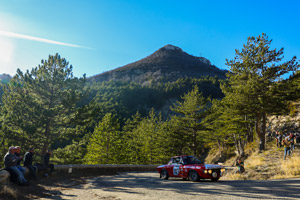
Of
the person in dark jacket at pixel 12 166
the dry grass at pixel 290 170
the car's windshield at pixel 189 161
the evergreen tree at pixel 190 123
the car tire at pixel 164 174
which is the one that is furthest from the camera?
the evergreen tree at pixel 190 123

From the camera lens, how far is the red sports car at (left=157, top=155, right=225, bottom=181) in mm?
11758

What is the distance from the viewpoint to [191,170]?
12.4 meters

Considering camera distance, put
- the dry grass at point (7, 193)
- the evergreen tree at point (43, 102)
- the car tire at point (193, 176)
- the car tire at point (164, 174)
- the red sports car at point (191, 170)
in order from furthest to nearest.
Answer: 1. the evergreen tree at point (43, 102)
2. the car tire at point (164, 174)
3. the car tire at point (193, 176)
4. the red sports car at point (191, 170)
5. the dry grass at point (7, 193)

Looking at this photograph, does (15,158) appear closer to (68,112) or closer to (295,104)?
(68,112)

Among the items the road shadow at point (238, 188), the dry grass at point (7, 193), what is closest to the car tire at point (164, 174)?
the road shadow at point (238, 188)

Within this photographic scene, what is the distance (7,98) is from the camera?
2205 centimetres

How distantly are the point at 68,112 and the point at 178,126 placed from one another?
2188 cm

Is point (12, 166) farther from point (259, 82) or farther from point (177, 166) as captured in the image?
point (259, 82)

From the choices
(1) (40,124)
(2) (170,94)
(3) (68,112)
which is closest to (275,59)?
(3) (68,112)

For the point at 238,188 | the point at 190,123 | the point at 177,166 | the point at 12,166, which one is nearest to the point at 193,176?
the point at 177,166

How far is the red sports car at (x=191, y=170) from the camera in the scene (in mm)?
11758

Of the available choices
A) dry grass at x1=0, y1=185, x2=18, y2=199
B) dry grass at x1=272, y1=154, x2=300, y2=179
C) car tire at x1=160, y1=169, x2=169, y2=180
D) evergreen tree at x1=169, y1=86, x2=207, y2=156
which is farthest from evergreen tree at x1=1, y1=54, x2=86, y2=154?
evergreen tree at x1=169, y1=86, x2=207, y2=156

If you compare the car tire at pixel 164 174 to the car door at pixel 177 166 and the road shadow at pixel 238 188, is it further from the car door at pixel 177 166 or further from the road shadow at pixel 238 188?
the road shadow at pixel 238 188

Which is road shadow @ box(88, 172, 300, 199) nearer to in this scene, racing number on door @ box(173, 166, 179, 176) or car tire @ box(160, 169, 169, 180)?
racing number on door @ box(173, 166, 179, 176)
